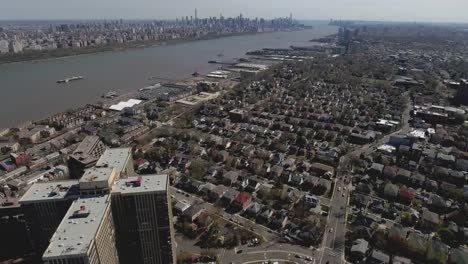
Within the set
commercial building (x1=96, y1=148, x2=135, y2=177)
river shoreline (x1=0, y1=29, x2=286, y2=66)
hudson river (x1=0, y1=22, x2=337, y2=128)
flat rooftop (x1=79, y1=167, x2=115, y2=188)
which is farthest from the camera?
river shoreline (x1=0, y1=29, x2=286, y2=66)

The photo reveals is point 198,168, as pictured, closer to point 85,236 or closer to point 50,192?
point 50,192

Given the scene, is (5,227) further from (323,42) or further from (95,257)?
(323,42)

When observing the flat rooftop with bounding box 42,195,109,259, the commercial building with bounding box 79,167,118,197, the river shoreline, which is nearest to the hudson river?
the river shoreline

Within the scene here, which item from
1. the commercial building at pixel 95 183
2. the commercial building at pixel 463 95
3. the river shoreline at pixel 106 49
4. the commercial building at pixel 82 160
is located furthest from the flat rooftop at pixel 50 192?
the river shoreline at pixel 106 49

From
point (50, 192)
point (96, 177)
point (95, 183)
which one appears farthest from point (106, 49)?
point (95, 183)

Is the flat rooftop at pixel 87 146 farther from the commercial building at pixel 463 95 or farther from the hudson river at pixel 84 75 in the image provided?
the commercial building at pixel 463 95

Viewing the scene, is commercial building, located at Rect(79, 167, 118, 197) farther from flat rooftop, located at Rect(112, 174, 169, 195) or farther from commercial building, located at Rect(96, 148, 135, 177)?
commercial building, located at Rect(96, 148, 135, 177)
